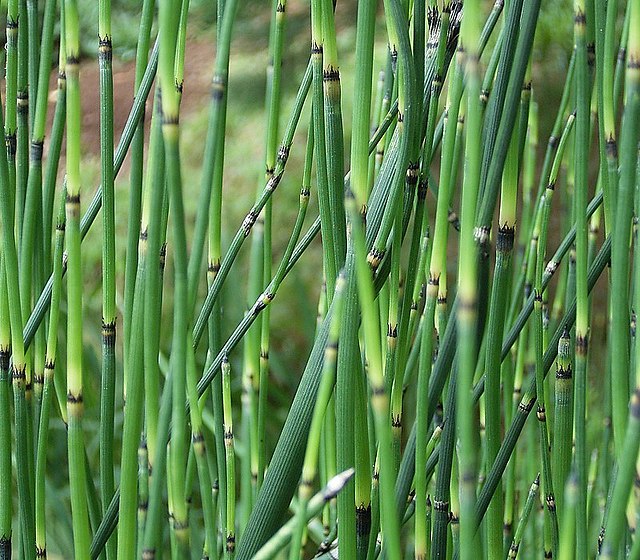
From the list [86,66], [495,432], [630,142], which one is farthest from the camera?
[86,66]

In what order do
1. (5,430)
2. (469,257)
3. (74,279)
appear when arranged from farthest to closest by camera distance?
(5,430) → (74,279) → (469,257)

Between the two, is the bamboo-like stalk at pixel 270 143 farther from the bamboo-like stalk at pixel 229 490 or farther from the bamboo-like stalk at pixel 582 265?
the bamboo-like stalk at pixel 582 265

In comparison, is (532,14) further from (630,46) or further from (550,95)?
(550,95)

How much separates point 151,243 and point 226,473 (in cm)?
36

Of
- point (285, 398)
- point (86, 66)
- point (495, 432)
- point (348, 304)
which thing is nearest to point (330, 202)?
point (348, 304)

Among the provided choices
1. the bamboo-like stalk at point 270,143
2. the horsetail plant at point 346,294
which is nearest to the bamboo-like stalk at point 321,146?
the horsetail plant at point 346,294

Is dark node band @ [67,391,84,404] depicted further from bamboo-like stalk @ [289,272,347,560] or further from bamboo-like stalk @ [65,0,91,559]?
bamboo-like stalk @ [289,272,347,560]

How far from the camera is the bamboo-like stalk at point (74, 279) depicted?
358 millimetres

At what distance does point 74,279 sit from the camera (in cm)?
35

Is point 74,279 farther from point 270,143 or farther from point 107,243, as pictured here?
point 270,143

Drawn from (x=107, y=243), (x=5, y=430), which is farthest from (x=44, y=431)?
(x=107, y=243)

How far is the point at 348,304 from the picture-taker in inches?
14.1

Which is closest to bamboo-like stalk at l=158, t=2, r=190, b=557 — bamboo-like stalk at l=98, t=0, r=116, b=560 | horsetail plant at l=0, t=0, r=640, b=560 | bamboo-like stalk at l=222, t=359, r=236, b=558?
horsetail plant at l=0, t=0, r=640, b=560

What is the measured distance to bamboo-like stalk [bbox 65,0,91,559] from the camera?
1.18ft
